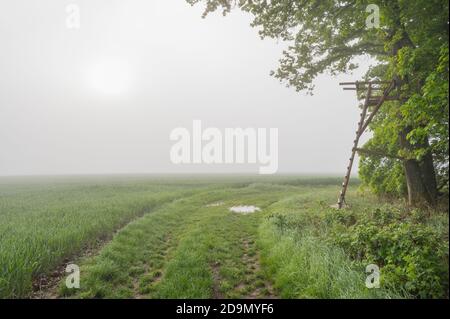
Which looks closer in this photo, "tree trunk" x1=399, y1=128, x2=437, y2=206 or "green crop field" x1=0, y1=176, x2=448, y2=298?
"green crop field" x1=0, y1=176, x2=448, y2=298

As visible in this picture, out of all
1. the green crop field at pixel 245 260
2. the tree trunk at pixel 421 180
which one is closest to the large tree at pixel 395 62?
the tree trunk at pixel 421 180

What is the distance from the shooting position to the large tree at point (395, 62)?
843cm

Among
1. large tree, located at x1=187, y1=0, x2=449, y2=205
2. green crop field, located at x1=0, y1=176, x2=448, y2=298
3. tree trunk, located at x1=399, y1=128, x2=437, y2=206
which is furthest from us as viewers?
tree trunk, located at x1=399, y1=128, x2=437, y2=206

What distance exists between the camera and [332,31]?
508 inches

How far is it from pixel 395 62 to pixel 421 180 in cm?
538

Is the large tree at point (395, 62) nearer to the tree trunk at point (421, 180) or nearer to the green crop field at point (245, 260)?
the tree trunk at point (421, 180)

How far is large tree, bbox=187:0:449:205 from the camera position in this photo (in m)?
8.43

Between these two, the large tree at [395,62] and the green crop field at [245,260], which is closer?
the green crop field at [245,260]

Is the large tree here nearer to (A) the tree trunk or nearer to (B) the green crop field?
(A) the tree trunk

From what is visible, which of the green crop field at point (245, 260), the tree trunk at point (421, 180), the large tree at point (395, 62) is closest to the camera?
the green crop field at point (245, 260)

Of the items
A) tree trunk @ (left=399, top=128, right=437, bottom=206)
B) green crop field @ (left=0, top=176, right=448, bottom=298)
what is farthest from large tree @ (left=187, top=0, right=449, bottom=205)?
green crop field @ (left=0, top=176, right=448, bottom=298)

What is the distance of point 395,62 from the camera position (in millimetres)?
10852
